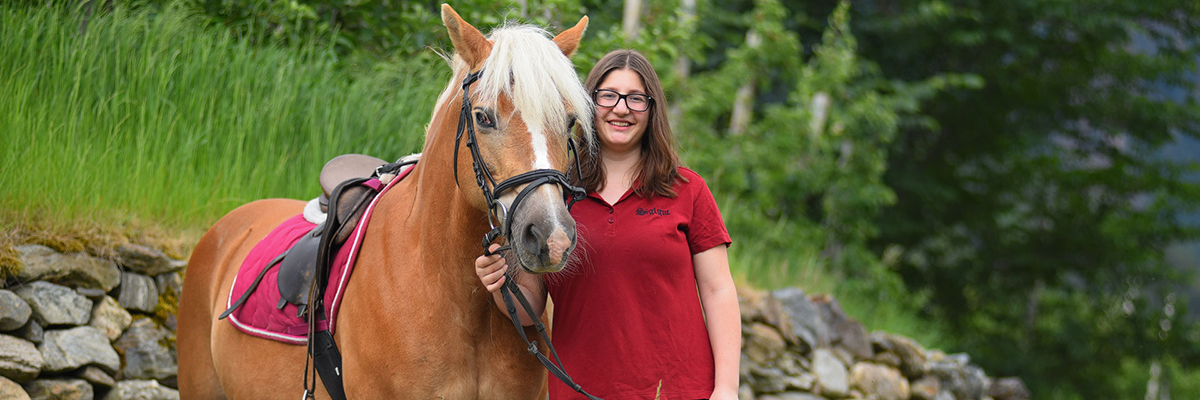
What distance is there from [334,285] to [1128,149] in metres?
16.5

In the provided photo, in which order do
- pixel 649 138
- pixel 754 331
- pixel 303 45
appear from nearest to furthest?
pixel 649 138, pixel 303 45, pixel 754 331

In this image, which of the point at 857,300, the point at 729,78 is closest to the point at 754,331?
the point at 857,300

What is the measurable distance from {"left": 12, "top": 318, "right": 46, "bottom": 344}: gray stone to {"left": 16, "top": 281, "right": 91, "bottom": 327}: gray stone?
1.4 inches

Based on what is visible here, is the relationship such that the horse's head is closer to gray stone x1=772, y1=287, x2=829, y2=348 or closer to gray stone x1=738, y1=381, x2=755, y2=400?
gray stone x1=738, y1=381, x2=755, y2=400

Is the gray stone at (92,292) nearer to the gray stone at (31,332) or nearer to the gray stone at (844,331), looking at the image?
the gray stone at (31,332)

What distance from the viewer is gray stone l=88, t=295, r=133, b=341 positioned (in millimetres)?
3693

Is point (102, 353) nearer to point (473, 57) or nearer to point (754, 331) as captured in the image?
point (473, 57)

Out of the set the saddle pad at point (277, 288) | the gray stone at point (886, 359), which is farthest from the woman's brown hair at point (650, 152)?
the gray stone at point (886, 359)

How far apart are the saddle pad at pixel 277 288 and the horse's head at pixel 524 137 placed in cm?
62

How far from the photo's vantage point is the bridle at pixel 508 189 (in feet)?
6.20

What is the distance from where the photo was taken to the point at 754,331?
647 cm

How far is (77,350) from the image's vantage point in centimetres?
355

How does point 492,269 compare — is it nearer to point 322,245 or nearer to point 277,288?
point 322,245

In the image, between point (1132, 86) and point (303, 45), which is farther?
point (1132, 86)
